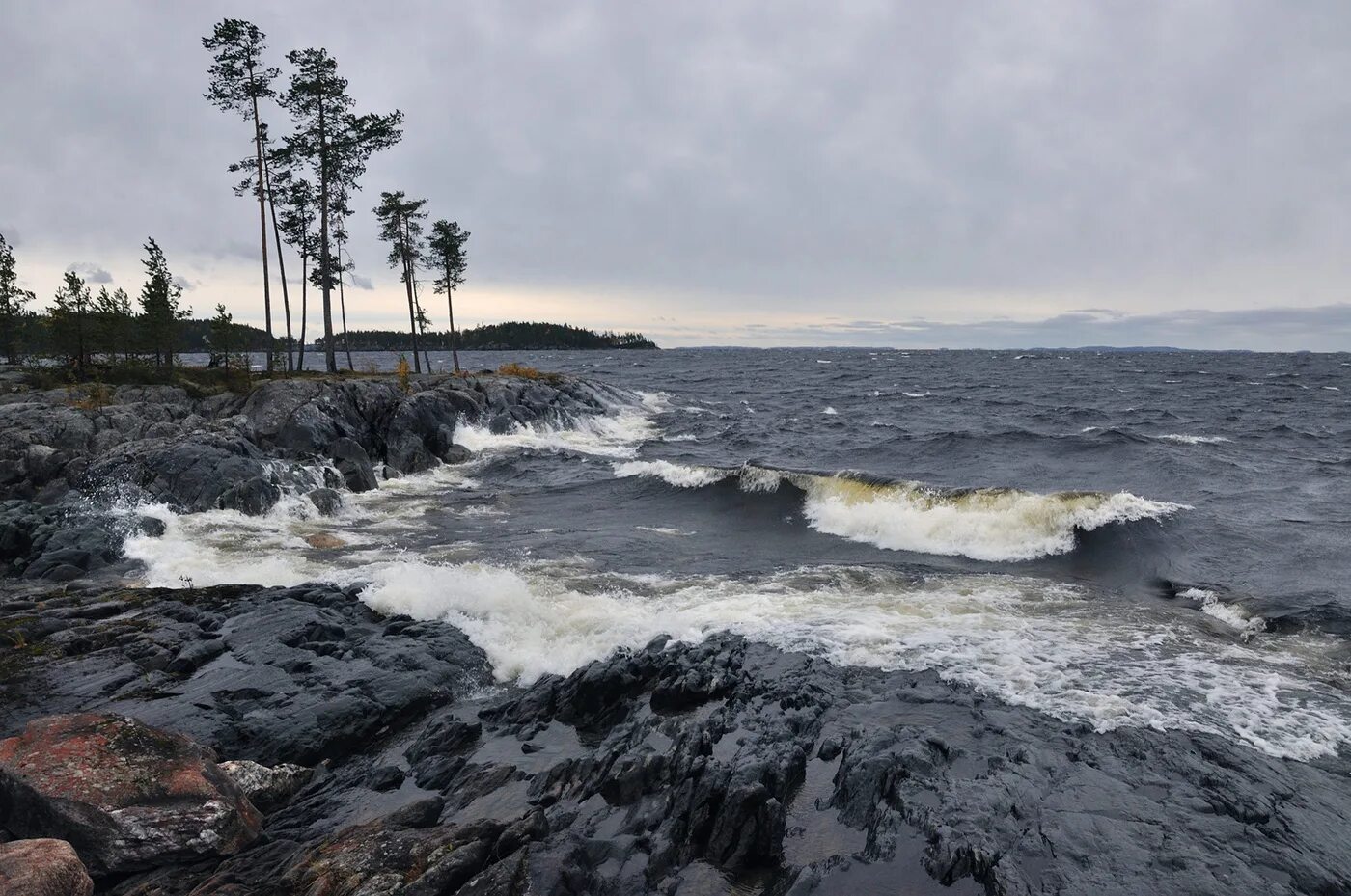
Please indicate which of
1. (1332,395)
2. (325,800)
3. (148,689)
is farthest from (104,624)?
(1332,395)

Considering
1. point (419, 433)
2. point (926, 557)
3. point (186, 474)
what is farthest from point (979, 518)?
point (186, 474)

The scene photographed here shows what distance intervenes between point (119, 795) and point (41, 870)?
1173mm

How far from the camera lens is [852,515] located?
23.8 m

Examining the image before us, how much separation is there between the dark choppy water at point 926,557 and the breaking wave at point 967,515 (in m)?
0.10

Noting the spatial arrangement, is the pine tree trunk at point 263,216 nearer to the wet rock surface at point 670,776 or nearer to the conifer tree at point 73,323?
the conifer tree at point 73,323

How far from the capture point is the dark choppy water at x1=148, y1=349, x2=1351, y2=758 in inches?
482

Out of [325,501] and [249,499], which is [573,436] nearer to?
[325,501]

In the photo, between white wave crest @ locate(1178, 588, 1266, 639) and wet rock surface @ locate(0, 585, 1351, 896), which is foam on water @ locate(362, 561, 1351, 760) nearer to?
wet rock surface @ locate(0, 585, 1351, 896)

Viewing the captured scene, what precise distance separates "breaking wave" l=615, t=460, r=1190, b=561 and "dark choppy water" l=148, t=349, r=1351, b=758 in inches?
3.9

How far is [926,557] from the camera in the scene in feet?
65.1

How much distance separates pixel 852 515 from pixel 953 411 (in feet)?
112

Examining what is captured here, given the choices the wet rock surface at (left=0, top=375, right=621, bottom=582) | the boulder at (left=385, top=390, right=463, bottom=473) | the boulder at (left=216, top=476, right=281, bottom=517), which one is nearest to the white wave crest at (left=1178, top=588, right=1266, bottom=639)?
the wet rock surface at (left=0, top=375, right=621, bottom=582)

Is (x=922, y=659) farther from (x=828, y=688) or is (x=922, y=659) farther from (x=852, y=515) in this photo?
(x=852, y=515)

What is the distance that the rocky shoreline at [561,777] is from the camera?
712cm
